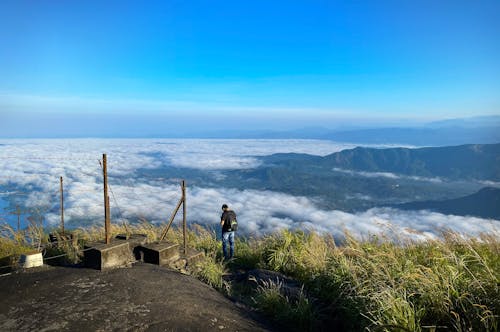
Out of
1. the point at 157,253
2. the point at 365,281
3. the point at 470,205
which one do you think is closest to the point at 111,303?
the point at 157,253

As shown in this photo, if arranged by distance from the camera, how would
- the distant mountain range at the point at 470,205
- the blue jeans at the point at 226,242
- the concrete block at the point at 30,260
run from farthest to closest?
the distant mountain range at the point at 470,205
the blue jeans at the point at 226,242
the concrete block at the point at 30,260

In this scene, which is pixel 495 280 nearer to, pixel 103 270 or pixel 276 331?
pixel 276 331

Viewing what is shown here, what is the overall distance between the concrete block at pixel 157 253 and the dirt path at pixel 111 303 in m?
0.79

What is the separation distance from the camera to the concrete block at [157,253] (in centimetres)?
640

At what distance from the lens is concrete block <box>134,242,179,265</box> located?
21.0 feet

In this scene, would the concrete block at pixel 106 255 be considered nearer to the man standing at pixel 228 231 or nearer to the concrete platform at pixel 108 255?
the concrete platform at pixel 108 255

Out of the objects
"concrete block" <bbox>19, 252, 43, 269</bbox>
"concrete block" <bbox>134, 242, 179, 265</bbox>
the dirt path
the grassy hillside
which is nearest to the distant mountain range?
the grassy hillside

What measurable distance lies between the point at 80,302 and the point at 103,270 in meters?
1.32

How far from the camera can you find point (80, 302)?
168 inches

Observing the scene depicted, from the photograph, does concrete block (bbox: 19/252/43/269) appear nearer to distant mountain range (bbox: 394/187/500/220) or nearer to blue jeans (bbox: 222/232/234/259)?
blue jeans (bbox: 222/232/234/259)

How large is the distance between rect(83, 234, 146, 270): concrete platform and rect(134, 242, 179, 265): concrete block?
0.73ft

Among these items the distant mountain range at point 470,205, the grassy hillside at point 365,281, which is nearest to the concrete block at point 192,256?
the grassy hillside at point 365,281

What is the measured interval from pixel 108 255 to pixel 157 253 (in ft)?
3.14

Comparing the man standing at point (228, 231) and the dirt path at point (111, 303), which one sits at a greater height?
the dirt path at point (111, 303)
